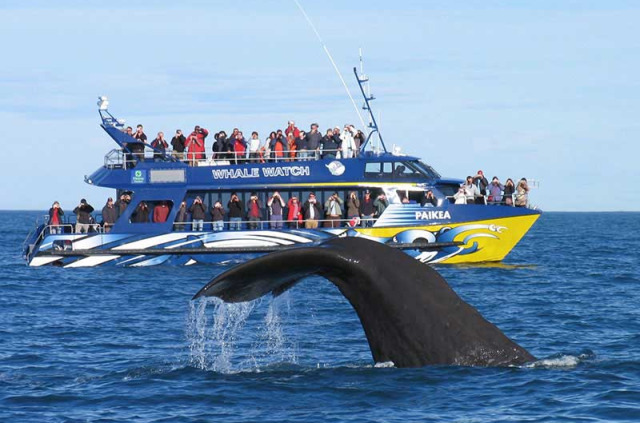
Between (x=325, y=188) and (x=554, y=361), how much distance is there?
21.8 meters

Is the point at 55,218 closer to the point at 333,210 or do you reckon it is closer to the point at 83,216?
the point at 83,216

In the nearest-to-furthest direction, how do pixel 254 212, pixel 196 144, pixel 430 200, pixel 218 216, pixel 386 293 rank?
pixel 386 293, pixel 430 200, pixel 218 216, pixel 254 212, pixel 196 144

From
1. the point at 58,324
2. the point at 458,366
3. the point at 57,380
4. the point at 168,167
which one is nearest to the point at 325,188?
the point at 168,167

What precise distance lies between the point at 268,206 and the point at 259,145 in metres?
2.30

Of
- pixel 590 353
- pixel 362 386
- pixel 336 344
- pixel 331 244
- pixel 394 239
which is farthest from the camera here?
pixel 394 239

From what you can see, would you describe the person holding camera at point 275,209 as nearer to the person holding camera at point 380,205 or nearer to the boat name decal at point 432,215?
Result: the person holding camera at point 380,205

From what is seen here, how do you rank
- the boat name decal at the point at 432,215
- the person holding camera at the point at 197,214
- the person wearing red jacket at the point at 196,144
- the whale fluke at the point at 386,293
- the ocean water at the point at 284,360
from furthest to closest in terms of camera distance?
1. the person wearing red jacket at the point at 196,144
2. the person holding camera at the point at 197,214
3. the boat name decal at the point at 432,215
4. the ocean water at the point at 284,360
5. the whale fluke at the point at 386,293

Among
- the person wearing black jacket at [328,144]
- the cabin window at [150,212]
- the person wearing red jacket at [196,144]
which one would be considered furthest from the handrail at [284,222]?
the person wearing black jacket at [328,144]

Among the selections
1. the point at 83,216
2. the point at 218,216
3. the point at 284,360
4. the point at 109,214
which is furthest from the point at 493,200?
the point at 284,360

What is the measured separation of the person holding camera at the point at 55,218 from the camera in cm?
3497

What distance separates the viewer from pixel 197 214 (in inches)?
1371

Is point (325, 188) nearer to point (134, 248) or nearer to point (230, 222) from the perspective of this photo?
point (230, 222)

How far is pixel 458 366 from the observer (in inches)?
425

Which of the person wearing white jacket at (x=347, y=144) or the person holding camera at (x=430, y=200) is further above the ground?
the person wearing white jacket at (x=347, y=144)
